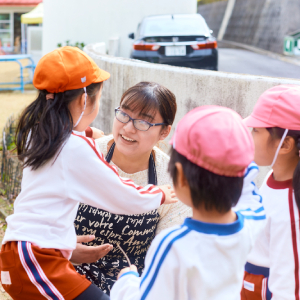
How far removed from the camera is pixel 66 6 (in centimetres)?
1416

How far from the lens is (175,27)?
9.65 m

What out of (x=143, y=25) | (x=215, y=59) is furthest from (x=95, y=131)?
(x=143, y=25)

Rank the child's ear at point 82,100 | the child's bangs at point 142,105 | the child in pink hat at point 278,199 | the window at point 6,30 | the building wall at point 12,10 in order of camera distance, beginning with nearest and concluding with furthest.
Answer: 1. the child in pink hat at point 278,199
2. the child's ear at point 82,100
3. the child's bangs at point 142,105
4. the building wall at point 12,10
5. the window at point 6,30

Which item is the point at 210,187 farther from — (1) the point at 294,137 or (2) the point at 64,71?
(2) the point at 64,71

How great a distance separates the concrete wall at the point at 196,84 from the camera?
3336 mm

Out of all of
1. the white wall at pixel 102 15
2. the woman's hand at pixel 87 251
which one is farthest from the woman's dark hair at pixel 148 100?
the white wall at pixel 102 15

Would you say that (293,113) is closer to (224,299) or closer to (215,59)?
(224,299)

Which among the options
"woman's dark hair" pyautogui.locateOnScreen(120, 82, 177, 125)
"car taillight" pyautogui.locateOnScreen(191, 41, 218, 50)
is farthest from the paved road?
"woman's dark hair" pyautogui.locateOnScreen(120, 82, 177, 125)

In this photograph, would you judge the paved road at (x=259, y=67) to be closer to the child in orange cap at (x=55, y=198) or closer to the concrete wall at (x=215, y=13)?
the child in orange cap at (x=55, y=198)

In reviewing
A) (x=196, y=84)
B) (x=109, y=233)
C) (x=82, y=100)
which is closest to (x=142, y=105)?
(x=82, y=100)

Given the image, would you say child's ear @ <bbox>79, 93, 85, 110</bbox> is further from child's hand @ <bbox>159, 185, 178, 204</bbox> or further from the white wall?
the white wall

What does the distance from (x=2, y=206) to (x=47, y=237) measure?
2.79 meters

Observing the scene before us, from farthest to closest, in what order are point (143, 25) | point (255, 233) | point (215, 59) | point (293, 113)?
point (143, 25)
point (215, 59)
point (293, 113)
point (255, 233)

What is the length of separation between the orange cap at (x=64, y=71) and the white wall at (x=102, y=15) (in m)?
12.8
